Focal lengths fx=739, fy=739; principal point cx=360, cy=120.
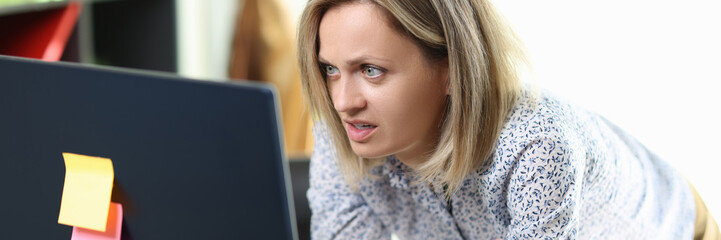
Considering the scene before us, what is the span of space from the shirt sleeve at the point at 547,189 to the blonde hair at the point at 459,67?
68 millimetres

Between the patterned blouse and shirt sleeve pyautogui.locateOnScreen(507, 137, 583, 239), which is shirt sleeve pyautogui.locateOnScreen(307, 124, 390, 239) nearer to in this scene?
the patterned blouse

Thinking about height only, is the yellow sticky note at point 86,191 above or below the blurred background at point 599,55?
below

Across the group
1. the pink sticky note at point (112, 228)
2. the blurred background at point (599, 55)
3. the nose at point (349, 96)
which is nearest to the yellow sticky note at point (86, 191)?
the pink sticky note at point (112, 228)

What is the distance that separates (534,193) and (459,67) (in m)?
0.18

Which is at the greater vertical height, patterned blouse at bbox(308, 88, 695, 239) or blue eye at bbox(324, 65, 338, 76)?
blue eye at bbox(324, 65, 338, 76)

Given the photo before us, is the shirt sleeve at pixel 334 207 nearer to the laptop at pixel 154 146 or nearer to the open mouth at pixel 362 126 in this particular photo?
the open mouth at pixel 362 126

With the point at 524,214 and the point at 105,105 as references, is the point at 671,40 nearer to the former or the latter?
the point at 524,214

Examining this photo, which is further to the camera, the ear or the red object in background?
the red object in background

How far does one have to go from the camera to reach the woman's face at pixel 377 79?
0.84 metres

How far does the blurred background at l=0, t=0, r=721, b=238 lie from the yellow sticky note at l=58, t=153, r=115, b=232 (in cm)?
119

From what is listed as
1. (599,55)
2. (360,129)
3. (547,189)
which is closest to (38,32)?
(360,129)

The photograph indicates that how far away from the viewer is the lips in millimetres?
901

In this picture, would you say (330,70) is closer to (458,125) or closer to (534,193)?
(458,125)

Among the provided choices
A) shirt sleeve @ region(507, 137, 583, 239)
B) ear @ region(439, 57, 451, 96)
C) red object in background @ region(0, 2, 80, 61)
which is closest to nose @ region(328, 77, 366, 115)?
ear @ region(439, 57, 451, 96)
